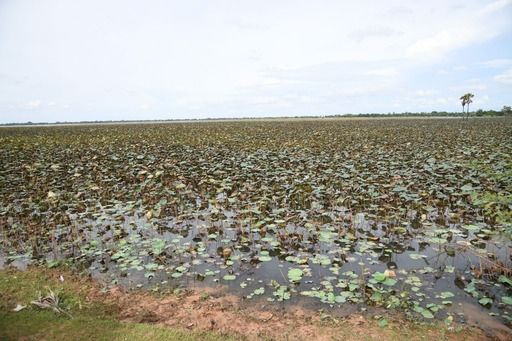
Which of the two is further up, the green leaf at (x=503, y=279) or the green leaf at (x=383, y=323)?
the green leaf at (x=503, y=279)

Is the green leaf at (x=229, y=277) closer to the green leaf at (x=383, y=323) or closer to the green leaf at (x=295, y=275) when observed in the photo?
the green leaf at (x=295, y=275)

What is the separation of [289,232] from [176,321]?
3767 mm

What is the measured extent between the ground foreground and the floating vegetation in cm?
31

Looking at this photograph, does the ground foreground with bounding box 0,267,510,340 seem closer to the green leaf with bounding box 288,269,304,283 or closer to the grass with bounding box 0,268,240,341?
the grass with bounding box 0,268,240,341

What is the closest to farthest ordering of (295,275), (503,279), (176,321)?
1. (176,321)
2. (503,279)
3. (295,275)

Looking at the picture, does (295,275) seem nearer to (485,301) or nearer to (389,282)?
(389,282)

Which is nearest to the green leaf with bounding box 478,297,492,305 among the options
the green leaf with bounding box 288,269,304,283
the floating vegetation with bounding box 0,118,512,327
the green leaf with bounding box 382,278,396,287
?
the floating vegetation with bounding box 0,118,512,327

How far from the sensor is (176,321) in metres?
4.51

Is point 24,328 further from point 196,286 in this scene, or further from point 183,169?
point 183,169

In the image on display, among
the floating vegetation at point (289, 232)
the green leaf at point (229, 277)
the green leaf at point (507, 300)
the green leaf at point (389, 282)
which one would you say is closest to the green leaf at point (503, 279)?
the floating vegetation at point (289, 232)

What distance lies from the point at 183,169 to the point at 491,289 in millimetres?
11850

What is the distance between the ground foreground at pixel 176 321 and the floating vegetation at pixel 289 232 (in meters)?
0.31

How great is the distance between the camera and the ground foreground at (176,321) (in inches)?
163

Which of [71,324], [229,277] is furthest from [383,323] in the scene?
[71,324]
